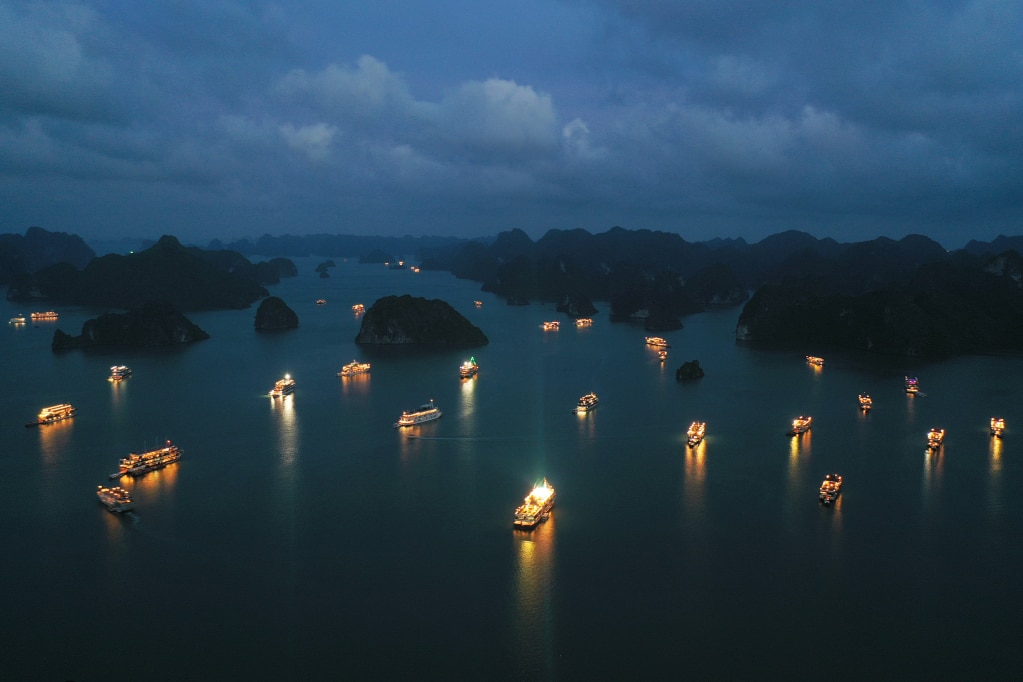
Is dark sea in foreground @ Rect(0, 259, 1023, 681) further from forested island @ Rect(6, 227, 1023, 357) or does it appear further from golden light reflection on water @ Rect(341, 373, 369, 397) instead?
forested island @ Rect(6, 227, 1023, 357)

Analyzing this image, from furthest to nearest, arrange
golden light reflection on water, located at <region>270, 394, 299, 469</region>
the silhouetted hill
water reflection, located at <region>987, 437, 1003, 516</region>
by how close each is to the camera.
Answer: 1. the silhouetted hill
2. golden light reflection on water, located at <region>270, 394, 299, 469</region>
3. water reflection, located at <region>987, 437, 1003, 516</region>

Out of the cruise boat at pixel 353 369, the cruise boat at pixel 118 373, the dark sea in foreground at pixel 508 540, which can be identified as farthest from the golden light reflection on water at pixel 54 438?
the cruise boat at pixel 353 369

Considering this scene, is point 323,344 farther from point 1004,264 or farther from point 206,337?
point 1004,264

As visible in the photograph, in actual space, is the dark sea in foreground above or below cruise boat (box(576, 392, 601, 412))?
below

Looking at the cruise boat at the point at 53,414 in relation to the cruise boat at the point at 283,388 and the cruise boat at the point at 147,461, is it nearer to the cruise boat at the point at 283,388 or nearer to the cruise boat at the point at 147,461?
the cruise boat at the point at 147,461

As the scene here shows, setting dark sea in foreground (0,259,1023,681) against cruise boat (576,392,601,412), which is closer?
dark sea in foreground (0,259,1023,681)

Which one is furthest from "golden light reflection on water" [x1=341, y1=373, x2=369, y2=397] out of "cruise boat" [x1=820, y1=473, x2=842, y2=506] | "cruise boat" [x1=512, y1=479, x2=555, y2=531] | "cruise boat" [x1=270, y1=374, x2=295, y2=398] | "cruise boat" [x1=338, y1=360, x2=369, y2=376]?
"cruise boat" [x1=820, y1=473, x2=842, y2=506]

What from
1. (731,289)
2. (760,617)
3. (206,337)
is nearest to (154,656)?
(760,617)
